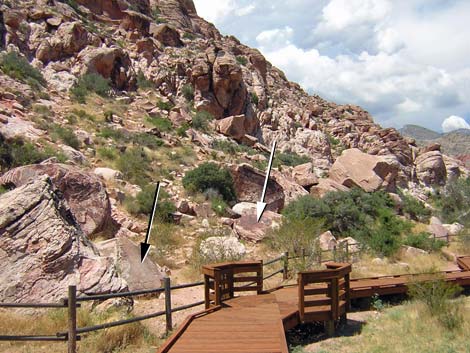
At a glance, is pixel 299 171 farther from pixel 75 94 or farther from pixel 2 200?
pixel 2 200

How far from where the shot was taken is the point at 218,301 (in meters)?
7.77

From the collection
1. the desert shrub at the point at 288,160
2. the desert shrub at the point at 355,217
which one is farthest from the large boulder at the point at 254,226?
the desert shrub at the point at 288,160

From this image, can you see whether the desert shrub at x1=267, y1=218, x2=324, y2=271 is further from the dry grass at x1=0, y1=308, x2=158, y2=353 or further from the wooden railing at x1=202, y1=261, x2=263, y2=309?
the dry grass at x1=0, y1=308, x2=158, y2=353

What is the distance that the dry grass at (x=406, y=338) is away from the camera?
707 centimetres

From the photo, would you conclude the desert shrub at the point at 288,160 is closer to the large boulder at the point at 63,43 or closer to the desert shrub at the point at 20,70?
the large boulder at the point at 63,43

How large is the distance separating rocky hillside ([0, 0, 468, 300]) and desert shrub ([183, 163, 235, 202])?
0.53 m

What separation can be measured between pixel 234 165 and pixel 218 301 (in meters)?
15.0

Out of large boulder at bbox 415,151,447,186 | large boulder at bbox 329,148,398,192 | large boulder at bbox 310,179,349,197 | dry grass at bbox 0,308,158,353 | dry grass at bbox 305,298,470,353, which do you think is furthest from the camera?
large boulder at bbox 415,151,447,186

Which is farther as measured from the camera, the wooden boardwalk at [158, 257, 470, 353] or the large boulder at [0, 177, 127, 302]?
the large boulder at [0, 177, 127, 302]

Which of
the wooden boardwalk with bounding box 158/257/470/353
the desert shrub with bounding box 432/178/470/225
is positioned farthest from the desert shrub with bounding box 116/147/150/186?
the desert shrub with bounding box 432/178/470/225

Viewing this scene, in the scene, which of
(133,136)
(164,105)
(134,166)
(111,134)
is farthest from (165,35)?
(134,166)

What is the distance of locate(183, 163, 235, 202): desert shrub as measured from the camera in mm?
20344

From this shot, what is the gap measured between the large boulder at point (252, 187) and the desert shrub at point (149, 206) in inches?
215

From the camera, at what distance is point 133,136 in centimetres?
2438
